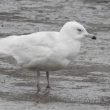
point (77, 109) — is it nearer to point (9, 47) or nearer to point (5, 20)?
point (9, 47)

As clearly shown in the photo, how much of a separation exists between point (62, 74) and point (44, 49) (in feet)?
5.59

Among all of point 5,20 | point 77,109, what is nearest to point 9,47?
point 77,109

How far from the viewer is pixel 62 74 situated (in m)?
11.3

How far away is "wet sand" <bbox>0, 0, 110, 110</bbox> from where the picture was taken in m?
9.14

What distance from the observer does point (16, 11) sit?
19.3 meters

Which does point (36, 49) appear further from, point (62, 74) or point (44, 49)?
point (62, 74)

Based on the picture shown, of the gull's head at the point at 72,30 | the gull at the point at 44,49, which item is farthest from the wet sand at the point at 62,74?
the gull's head at the point at 72,30

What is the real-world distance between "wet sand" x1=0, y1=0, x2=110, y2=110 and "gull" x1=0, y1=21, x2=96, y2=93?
1.54 ft

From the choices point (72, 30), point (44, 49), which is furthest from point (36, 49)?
point (72, 30)

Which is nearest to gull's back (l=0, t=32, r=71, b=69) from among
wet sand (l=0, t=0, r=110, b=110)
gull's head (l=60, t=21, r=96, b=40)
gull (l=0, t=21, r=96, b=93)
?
gull (l=0, t=21, r=96, b=93)

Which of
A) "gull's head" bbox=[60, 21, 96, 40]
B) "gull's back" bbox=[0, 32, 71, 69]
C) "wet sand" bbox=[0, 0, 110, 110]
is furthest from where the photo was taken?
"gull's head" bbox=[60, 21, 96, 40]

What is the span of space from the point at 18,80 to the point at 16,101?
60.1 inches

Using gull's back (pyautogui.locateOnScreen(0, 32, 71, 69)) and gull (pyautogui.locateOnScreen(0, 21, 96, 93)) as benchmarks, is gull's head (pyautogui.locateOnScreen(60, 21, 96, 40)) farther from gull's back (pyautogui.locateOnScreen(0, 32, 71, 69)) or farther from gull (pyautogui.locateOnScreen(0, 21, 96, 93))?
gull's back (pyautogui.locateOnScreen(0, 32, 71, 69))

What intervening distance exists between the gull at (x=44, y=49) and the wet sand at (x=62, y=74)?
47 centimetres
